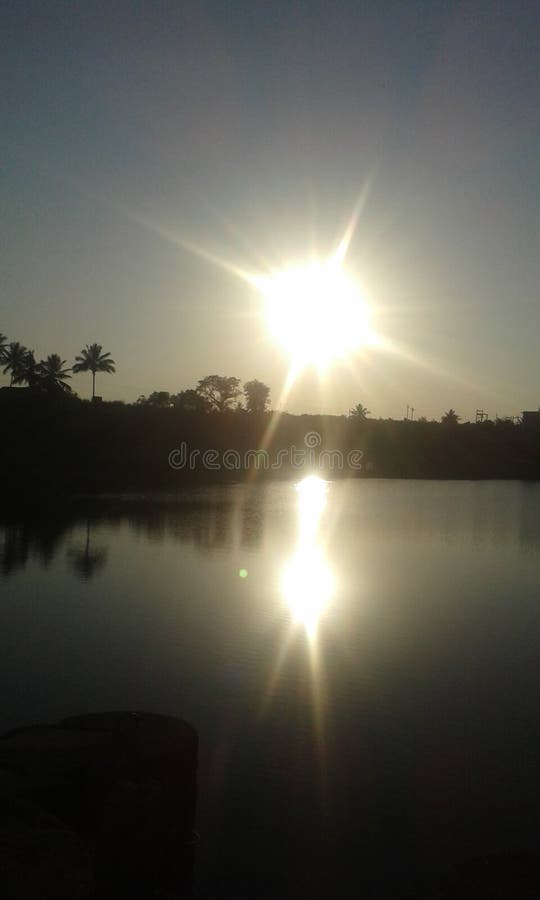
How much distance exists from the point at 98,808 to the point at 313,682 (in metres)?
4.70

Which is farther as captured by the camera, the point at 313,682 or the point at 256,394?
the point at 256,394

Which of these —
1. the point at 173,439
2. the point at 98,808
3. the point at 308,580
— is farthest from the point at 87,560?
the point at 173,439

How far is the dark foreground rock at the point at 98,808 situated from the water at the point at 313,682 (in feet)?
1.72

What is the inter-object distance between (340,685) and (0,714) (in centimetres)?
335

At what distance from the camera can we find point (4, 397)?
45188 mm

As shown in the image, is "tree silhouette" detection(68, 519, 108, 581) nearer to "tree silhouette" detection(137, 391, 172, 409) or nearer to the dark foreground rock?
the dark foreground rock

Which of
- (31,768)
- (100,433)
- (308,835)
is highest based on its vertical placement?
(100,433)

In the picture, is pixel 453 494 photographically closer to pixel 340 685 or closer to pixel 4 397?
pixel 4 397

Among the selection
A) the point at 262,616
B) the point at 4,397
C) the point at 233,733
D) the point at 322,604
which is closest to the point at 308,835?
the point at 233,733

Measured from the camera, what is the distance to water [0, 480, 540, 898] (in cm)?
537

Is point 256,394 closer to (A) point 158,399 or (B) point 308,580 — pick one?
(A) point 158,399

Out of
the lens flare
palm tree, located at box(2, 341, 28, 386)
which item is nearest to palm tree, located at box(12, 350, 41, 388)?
palm tree, located at box(2, 341, 28, 386)

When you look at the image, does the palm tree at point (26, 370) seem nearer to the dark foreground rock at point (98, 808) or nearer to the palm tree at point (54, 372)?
the palm tree at point (54, 372)

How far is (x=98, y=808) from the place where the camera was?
13.8ft
